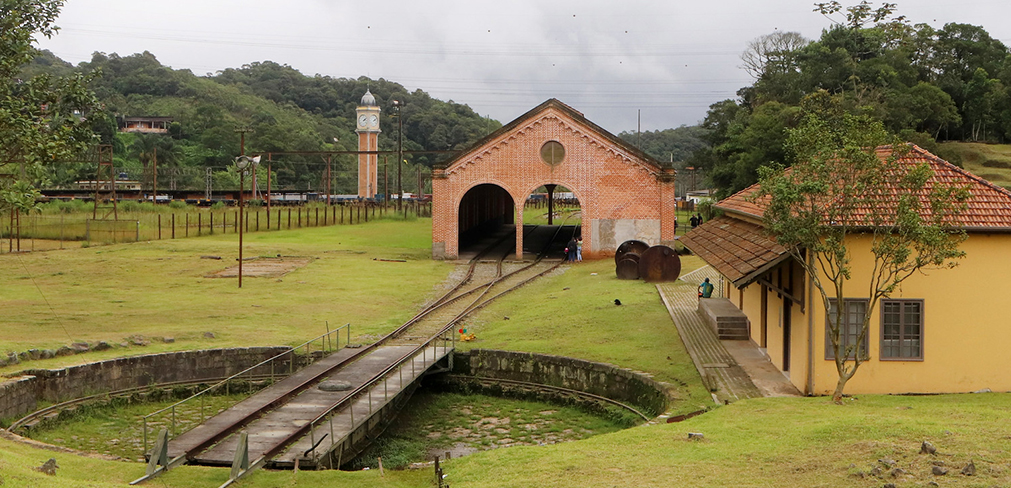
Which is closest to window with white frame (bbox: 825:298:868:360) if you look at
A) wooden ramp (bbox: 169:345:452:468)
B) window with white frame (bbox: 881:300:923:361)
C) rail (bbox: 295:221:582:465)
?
window with white frame (bbox: 881:300:923:361)

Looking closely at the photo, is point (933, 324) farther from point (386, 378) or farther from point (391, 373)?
point (391, 373)

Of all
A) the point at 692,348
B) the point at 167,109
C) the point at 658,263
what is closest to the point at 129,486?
the point at 692,348

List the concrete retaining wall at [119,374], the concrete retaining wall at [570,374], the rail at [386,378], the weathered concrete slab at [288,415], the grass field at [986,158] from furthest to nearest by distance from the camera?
the grass field at [986,158], the concrete retaining wall at [570,374], the concrete retaining wall at [119,374], the rail at [386,378], the weathered concrete slab at [288,415]

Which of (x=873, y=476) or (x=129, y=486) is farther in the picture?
(x=129, y=486)

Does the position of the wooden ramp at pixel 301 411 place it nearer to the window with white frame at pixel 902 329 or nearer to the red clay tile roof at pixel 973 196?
the red clay tile roof at pixel 973 196

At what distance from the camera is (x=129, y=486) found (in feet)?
39.1

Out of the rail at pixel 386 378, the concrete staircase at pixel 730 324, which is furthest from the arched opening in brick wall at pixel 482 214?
the concrete staircase at pixel 730 324

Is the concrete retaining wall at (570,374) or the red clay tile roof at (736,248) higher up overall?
the red clay tile roof at (736,248)

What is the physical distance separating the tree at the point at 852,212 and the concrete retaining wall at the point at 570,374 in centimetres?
350

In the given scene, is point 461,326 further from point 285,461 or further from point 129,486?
point 129,486

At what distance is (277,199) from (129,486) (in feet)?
267

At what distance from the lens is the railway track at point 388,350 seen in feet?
Answer: 47.2

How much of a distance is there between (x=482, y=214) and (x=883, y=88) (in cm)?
2643

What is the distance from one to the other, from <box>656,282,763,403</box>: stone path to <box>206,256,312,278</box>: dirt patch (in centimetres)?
1470
